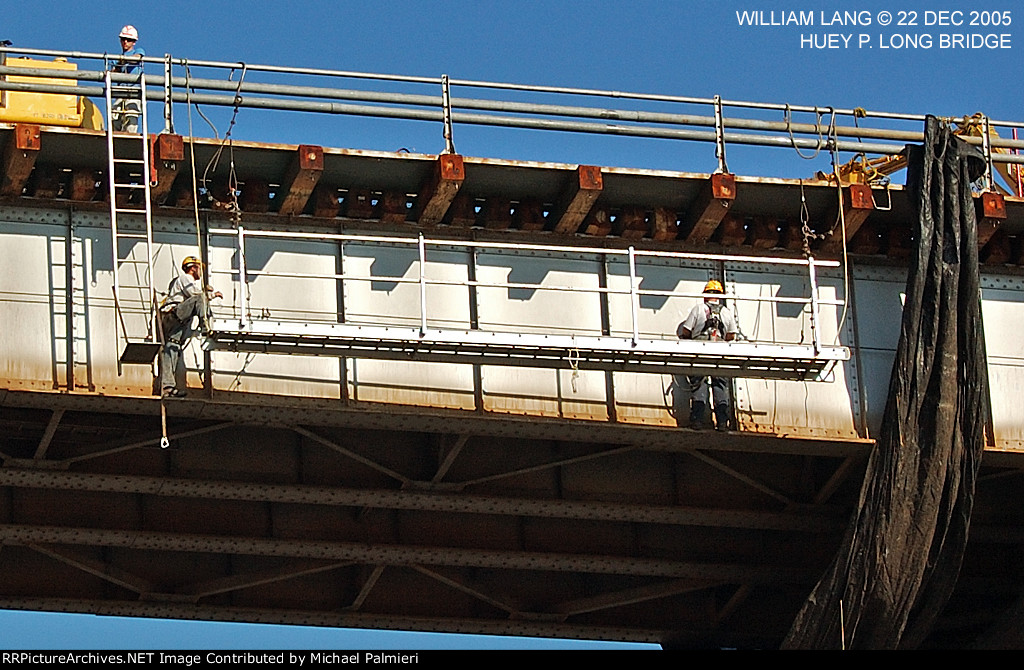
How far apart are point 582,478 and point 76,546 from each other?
24.2 feet

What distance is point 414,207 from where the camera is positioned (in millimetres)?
23406

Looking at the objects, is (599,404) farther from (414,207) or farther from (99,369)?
(99,369)

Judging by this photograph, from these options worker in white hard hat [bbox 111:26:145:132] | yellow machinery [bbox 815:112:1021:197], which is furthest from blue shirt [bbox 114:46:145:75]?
yellow machinery [bbox 815:112:1021:197]

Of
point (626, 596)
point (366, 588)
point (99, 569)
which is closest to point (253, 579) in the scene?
point (366, 588)

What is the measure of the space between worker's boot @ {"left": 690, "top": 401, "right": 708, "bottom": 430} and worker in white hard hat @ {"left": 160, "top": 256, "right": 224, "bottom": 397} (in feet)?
20.0

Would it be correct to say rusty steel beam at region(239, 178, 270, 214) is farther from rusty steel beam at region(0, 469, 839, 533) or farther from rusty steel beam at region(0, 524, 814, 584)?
rusty steel beam at region(0, 524, 814, 584)

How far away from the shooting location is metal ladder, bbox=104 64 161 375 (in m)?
21.1

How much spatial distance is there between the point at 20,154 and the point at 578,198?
6773 mm

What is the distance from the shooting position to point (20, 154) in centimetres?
2128

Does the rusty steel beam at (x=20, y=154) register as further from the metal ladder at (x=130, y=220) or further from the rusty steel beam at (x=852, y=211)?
the rusty steel beam at (x=852, y=211)

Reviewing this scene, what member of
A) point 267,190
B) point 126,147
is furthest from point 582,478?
point 126,147

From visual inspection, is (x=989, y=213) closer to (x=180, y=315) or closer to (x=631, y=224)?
(x=631, y=224)

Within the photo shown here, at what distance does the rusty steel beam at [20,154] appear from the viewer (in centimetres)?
2125

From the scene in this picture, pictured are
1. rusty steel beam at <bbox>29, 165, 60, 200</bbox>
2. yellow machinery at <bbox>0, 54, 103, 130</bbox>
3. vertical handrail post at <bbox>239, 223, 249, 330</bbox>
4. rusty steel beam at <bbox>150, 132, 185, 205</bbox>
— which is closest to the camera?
vertical handrail post at <bbox>239, 223, 249, 330</bbox>
